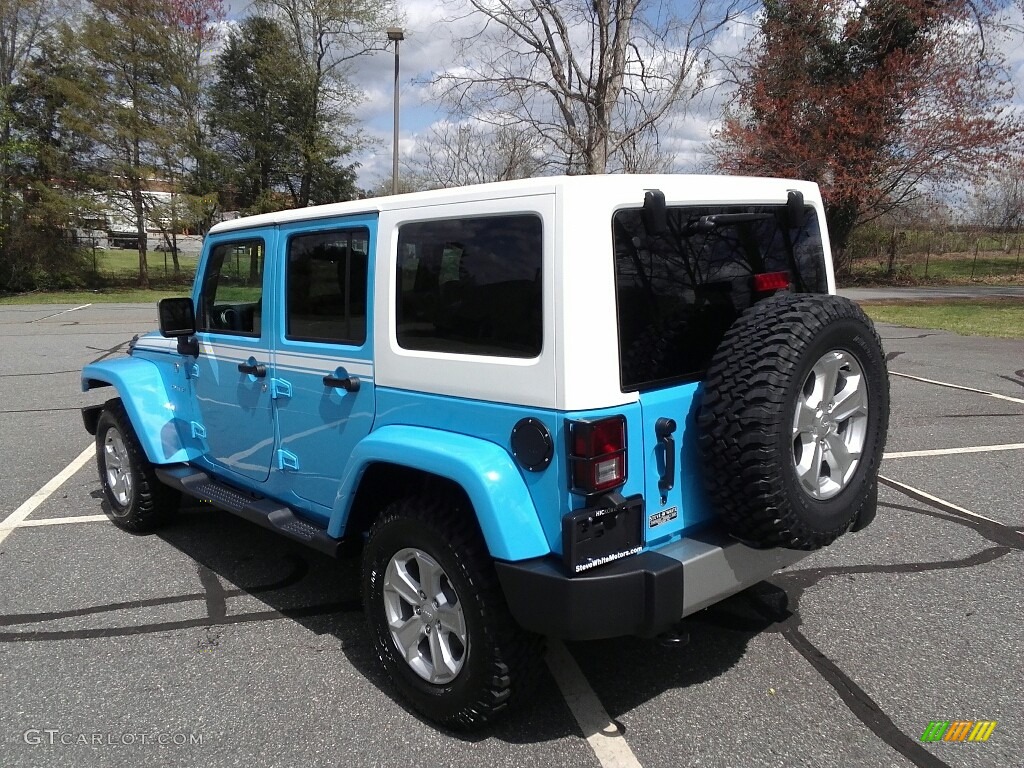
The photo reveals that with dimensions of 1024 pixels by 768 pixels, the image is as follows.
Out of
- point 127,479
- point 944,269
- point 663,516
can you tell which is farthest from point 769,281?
point 944,269

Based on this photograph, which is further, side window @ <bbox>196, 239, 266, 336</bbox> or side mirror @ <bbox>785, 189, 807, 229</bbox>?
side window @ <bbox>196, 239, 266, 336</bbox>

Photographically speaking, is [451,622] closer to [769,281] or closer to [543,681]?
[543,681]

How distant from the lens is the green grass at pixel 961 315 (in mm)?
15336

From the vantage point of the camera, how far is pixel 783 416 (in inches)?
96.4

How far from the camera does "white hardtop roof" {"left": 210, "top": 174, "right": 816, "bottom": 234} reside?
246 cm

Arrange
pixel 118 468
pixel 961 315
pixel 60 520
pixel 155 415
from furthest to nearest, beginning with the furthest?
1. pixel 961 315
2. pixel 60 520
3. pixel 118 468
4. pixel 155 415

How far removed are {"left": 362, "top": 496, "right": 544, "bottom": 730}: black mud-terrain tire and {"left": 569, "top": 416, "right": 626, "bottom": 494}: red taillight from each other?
479mm

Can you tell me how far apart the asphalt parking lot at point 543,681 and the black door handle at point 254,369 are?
1.14 meters

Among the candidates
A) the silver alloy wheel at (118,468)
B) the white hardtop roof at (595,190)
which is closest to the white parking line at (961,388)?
the white hardtop roof at (595,190)

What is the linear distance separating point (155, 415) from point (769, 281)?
3426mm

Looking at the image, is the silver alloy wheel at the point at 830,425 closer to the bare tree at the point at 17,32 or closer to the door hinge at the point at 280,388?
the door hinge at the point at 280,388

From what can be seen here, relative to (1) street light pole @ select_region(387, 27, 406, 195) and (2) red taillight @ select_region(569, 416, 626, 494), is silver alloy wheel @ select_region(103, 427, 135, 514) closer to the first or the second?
(2) red taillight @ select_region(569, 416, 626, 494)

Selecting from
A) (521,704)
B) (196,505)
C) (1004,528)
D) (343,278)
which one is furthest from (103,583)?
(1004,528)

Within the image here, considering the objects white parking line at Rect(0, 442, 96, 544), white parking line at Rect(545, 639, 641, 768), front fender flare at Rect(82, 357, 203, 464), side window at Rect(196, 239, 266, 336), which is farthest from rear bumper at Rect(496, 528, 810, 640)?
white parking line at Rect(0, 442, 96, 544)
